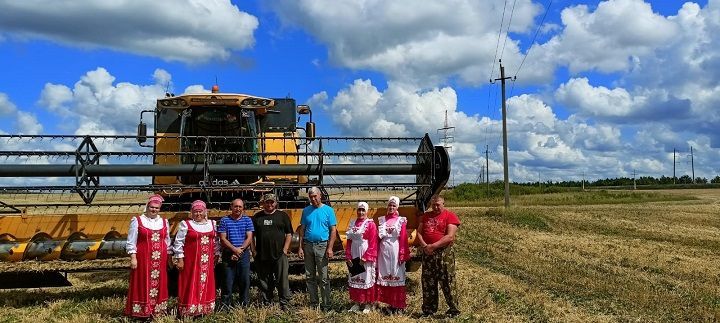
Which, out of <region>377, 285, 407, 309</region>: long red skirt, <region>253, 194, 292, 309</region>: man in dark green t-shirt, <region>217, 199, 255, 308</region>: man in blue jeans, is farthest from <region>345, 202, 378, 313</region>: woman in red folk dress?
<region>217, 199, 255, 308</region>: man in blue jeans

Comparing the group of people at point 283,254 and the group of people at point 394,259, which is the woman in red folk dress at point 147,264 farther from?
the group of people at point 394,259

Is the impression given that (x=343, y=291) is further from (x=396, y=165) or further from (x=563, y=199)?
(x=563, y=199)

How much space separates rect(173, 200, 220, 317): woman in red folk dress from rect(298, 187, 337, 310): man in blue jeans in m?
1.27

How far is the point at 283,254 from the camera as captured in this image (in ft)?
26.2

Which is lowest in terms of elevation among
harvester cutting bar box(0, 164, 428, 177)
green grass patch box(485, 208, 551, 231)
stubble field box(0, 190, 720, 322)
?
stubble field box(0, 190, 720, 322)

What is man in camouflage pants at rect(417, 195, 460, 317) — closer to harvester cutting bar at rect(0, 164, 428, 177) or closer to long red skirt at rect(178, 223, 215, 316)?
harvester cutting bar at rect(0, 164, 428, 177)

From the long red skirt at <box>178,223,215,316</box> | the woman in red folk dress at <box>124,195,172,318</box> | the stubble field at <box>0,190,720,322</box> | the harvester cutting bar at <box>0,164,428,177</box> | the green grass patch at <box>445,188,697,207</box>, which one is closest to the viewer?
the woman in red folk dress at <box>124,195,172,318</box>

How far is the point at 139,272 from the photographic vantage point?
7.16 m

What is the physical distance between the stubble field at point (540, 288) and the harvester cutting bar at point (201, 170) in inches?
70.8

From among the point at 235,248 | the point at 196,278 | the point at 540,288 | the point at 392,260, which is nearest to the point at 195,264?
the point at 196,278

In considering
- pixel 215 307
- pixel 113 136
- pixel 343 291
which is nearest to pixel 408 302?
pixel 343 291

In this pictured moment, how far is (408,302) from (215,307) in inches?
105

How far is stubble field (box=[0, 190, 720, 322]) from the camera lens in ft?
25.0

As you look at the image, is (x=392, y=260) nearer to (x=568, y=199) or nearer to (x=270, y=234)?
(x=270, y=234)
